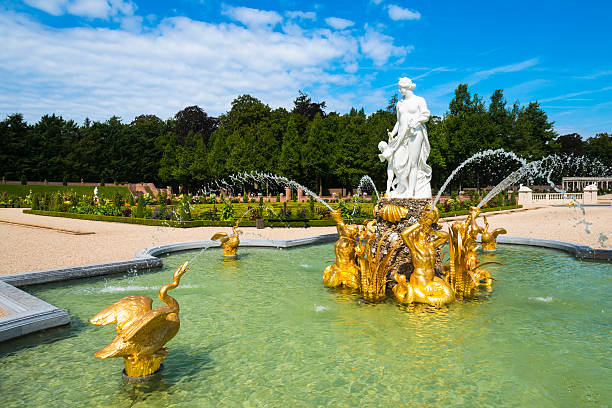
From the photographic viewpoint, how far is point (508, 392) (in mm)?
4875

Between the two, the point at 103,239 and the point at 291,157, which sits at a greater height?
the point at 291,157

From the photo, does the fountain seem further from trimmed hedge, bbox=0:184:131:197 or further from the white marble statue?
trimmed hedge, bbox=0:184:131:197

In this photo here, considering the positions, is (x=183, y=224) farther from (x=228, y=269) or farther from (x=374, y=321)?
(x=374, y=321)

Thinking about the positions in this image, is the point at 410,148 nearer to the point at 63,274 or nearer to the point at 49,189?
the point at 63,274

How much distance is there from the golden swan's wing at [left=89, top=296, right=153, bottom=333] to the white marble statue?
651 cm

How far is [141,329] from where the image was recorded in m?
4.73

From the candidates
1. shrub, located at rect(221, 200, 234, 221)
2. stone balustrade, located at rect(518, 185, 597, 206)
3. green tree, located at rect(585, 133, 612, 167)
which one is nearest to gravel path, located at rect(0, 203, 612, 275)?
shrub, located at rect(221, 200, 234, 221)

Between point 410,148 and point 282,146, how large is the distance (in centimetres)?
4800

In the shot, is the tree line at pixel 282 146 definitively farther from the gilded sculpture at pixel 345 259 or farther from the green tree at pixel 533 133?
the gilded sculpture at pixel 345 259

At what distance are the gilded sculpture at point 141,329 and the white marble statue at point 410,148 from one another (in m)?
6.38

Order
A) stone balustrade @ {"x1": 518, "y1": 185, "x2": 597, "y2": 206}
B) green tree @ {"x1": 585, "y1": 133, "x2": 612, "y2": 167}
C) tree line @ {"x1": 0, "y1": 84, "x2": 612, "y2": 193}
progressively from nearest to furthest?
stone balustrade @ {"x1": 518, "y1": 185, "x2": 597, "y2": 206}, tree line @ {"x1": 0, "y1": 84, "x2": 612, "y2": 193}, green tree @ {"x1": 585, "y1": 133, "x2": 612, "y2": 167}

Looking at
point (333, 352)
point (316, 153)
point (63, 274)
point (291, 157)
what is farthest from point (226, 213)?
point (316, 153)

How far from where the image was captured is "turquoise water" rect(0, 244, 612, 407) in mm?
4832

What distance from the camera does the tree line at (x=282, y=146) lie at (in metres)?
55.2
